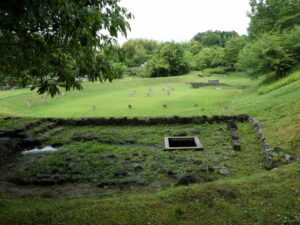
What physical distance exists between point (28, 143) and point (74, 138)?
164cm

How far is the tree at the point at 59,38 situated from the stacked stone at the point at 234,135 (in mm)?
4817

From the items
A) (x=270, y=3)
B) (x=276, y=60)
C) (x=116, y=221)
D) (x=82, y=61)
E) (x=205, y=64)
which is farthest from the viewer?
(x=205, y=64)

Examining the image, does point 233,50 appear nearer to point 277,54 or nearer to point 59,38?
point 277,54

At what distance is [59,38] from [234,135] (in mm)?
6769

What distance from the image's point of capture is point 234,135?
8266 mm

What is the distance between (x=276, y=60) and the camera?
22719mm

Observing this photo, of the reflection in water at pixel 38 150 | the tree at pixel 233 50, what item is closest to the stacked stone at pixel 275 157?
the reflection in water at pixel 38 150

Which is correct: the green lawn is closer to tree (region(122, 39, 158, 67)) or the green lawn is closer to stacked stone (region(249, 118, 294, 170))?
stacked stone (region(249, 118, 294, 170))

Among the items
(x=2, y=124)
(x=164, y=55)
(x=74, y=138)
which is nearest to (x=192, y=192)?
(x=74, y=138)

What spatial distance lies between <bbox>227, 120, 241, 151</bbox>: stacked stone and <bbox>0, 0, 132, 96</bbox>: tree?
482 centimetres

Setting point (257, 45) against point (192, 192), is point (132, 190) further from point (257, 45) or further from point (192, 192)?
point (257, 45)

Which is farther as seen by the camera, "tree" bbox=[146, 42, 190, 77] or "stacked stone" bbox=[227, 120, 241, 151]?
"tree" bbox=[146, 42, 190, 77]

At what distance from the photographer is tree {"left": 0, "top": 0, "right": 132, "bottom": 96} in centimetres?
307

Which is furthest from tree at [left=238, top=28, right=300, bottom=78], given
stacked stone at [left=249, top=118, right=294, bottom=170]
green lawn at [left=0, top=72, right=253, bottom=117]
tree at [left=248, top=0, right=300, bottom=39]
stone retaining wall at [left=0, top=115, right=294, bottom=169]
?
stacked stone at [left=249, top=118, right=294, bottom=170]
